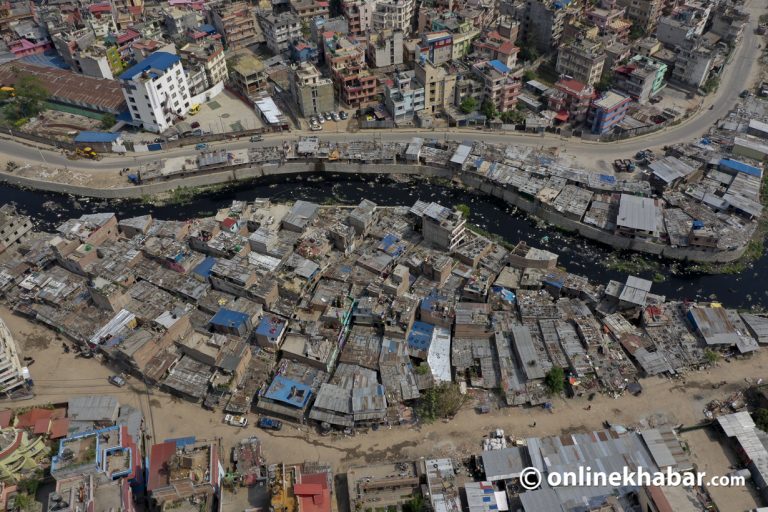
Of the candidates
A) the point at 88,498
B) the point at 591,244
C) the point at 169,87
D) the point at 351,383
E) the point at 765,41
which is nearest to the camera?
the point at 88,498

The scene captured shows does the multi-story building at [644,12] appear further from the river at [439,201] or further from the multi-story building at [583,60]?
the river at [439,201]

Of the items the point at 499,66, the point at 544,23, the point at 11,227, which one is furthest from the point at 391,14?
the point at 11,227

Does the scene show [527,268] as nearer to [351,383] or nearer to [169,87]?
[351,383]

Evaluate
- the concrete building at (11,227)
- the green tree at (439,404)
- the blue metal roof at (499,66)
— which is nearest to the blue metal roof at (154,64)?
the concrete building at (11,227)

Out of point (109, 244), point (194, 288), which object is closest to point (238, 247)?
point (194, 288)

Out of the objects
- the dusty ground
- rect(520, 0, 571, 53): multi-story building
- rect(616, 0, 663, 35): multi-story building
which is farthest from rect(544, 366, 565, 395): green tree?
rect(616, 0, 663, 35): multi-story building
